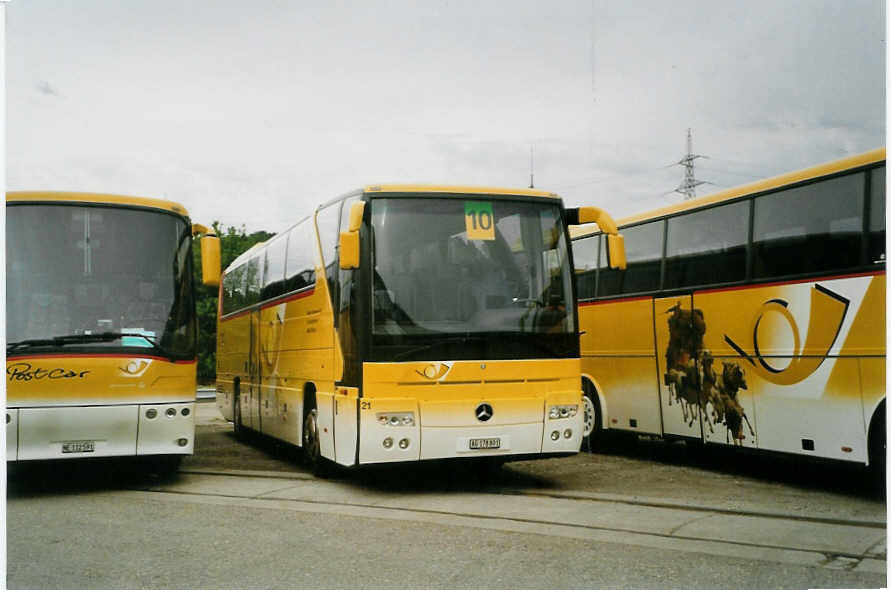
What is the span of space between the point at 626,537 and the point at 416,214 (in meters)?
4.00

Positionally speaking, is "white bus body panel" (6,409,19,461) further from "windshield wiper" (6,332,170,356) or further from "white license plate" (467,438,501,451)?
"white license plate" (467,438,501,451)

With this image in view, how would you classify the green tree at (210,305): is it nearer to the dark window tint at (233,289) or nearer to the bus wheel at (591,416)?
the dark window tint at (233,289)

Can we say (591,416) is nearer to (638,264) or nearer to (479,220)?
(638,264)

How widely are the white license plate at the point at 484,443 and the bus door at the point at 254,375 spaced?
5771 mm

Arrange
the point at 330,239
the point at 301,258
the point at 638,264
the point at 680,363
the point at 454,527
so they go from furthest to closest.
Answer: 1. the point at 638,264
2. the point at 301,258
3. the point at 680,363
4. the point at 330,239
5. the point at 454,527

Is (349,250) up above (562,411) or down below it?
above

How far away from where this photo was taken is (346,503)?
988 cm

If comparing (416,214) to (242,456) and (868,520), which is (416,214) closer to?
(868,520)

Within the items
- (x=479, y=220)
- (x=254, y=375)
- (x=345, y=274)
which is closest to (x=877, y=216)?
(x=479, y=220)

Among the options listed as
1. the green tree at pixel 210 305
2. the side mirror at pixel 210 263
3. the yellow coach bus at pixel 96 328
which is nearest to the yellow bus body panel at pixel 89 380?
the yellow coach bus at pixel 96 328

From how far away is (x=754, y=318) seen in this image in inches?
431

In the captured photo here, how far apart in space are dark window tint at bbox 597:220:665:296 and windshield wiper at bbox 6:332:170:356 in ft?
19.6

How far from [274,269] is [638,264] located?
16.7 feet

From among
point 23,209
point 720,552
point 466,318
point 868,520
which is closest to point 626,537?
point 720,552
